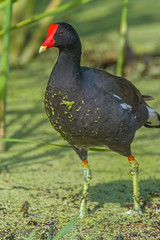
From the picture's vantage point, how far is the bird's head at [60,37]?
2506mm

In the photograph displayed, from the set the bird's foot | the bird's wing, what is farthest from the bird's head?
the bird's foot

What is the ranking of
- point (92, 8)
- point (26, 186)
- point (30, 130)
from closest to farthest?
point (26, 186), point (30, 130), point (92, 8)

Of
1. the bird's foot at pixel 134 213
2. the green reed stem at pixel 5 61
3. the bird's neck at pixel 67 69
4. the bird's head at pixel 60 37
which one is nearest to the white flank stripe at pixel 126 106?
the bird's neck at pixel 67 69

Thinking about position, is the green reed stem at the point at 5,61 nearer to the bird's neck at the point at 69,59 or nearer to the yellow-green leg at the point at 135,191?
the bird's neck at the point at 69,59

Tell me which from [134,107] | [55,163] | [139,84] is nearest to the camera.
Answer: [134,107]

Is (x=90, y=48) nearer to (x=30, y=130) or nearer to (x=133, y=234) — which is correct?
(x=30, y=130)

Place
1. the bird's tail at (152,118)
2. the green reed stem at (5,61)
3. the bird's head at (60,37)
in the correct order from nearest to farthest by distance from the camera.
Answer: the bird's head at (60,37)
the bird's tail at (152,118)
the green reed stem at (5,61)

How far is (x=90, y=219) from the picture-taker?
2.92 meters

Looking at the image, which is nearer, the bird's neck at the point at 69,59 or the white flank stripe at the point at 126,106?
the bird's neck at the point at 69,59

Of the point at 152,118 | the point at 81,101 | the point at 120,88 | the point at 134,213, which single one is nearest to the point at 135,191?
the point at 134,213

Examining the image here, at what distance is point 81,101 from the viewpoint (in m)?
2.55

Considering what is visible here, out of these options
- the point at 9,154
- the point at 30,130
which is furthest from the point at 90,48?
the point at 9,154

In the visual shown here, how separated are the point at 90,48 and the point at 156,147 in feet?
9.39

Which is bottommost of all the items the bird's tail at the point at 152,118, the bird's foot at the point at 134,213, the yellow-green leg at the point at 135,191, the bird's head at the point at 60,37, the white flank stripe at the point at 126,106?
the bird's foot at the point at 134,213
